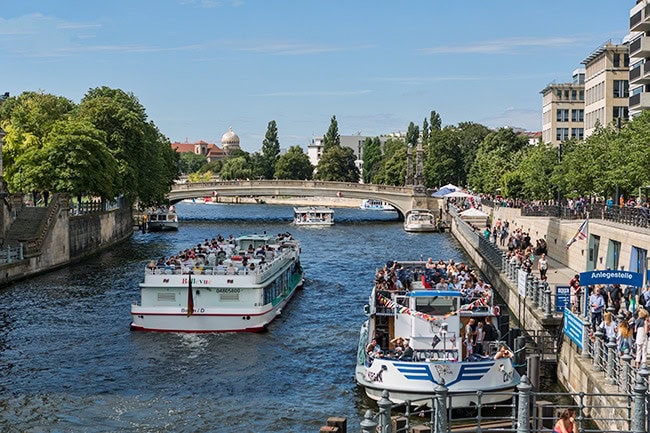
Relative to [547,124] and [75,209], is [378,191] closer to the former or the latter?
[547,124]

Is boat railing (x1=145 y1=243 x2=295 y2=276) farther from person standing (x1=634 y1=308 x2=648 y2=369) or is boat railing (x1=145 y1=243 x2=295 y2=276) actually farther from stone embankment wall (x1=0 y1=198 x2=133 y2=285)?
person standing (x1=634 y1=308 x2=648 y2=369)

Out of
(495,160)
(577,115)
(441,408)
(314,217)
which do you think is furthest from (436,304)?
(577,115)

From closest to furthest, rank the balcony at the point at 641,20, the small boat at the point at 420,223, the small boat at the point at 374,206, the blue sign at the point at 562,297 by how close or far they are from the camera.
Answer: the blue sign at the point at 562,297, the balcony at the point at 641,20, the small boat at the point at 420,223, the small boat at the point at 374,206

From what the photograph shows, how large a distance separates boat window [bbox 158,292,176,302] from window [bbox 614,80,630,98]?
72.3 meters

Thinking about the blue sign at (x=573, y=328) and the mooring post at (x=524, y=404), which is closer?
the mooring post at (x=524, y=404)

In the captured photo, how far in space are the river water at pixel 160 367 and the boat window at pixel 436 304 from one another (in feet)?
11.7

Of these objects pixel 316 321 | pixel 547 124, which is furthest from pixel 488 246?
pixel 547 124

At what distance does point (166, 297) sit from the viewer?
41.6 meters

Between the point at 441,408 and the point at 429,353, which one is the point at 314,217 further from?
the point at 441,408

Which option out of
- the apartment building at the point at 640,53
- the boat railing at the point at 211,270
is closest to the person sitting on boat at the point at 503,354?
the boat railing at the point at 211,270

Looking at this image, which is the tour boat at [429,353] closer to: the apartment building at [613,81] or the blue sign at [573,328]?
the blue sign at [573,328]

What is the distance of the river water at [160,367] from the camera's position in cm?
2911

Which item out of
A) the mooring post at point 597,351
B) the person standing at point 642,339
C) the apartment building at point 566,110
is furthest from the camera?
the apartment building at point 566,110

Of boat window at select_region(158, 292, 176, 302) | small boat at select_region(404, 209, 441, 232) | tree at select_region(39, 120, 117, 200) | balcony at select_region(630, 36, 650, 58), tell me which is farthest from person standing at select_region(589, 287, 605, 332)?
small boat at select_region(404, 209, 441, 232)
